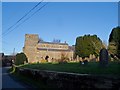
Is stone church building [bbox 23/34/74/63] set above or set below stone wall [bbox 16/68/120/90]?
above

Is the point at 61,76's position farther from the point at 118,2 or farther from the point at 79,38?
the point at 79,38

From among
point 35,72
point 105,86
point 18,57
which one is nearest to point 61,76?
point 105,86

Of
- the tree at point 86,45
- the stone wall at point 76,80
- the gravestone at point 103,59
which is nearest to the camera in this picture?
the stone wall at point 76,80

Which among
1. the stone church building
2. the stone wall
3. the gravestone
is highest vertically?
the stone church building

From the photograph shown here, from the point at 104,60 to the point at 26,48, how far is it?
70053 millimetres

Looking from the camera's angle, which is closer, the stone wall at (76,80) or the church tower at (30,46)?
the stone wall at (76,80)

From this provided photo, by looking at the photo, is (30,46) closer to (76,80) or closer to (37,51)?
(37,51)

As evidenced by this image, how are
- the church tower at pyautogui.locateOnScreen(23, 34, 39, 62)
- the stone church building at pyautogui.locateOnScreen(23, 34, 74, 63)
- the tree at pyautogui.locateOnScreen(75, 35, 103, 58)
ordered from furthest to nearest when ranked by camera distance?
the church tower at pyautogui.locateOnScreen(23, 34, 39, 62) < the stone church building at pyautogui.locateOnScreen(23, 34, 74, 63) < the tree at pyautogui.locateOnScreen(75, 35, 103, 58)

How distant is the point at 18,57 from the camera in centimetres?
6166

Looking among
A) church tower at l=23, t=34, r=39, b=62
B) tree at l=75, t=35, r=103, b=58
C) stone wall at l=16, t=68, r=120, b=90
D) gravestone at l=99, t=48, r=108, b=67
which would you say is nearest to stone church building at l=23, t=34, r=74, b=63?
church tower at l=23, t=34, r=39, b=62

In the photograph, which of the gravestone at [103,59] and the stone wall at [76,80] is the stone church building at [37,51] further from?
the stone wall at [76,80]

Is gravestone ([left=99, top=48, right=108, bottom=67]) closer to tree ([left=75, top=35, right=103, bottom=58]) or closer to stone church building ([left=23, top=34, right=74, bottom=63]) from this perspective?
tree ([left=75, top=35, right=103, bottom=58])

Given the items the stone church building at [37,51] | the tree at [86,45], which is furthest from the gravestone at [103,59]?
the stone church building at [37,51]

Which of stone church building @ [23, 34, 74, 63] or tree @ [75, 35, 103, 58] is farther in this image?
stone church building @ [23, 34, 74, 63]
